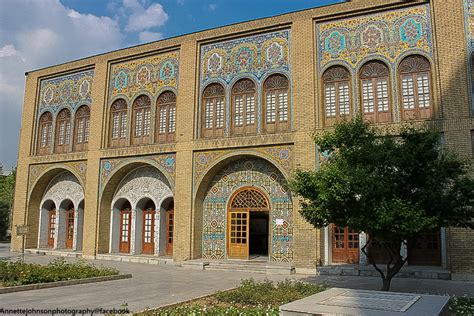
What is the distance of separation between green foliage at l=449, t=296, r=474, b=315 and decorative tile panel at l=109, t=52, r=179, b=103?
1251 cm

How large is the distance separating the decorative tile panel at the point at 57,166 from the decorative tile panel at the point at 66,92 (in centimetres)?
252

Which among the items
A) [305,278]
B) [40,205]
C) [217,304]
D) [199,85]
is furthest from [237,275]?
[40,205]

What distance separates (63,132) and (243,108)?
9432mm

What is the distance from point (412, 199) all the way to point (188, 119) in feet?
33.0

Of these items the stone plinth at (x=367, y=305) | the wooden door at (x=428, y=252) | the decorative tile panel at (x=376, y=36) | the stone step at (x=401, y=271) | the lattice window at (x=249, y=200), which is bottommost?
the stone step at (x=401, y=271)

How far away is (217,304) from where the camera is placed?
344 inches

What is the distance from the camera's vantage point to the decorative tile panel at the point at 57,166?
19.7m

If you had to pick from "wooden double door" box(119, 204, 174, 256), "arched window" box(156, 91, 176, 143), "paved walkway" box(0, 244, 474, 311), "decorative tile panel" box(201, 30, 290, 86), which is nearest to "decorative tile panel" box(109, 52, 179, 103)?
"arched window" box(156, 91, 176, 143)

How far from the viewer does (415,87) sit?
14.1m

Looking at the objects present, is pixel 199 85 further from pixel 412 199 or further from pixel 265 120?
pixel 412 199

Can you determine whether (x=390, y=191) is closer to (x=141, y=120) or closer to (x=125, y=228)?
(x=141, y=120)

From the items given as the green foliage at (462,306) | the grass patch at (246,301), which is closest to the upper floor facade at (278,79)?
the green foliage at (462,306)

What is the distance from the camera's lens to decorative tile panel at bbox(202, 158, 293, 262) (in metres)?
15.4

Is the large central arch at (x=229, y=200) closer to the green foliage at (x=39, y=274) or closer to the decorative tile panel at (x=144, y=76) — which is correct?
the decorative tile panel at (x=144, y=76)
